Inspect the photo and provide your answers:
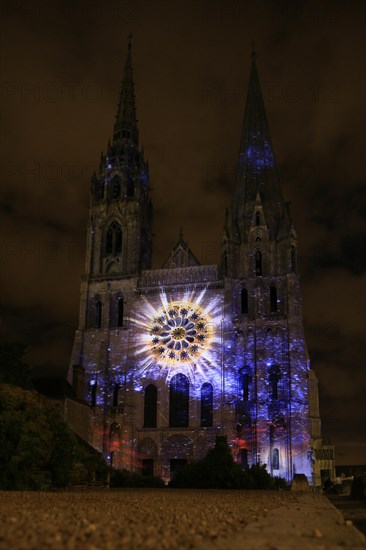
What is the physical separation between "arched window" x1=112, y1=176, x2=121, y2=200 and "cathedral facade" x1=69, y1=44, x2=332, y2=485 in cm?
50

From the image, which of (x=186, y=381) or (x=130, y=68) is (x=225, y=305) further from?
(x=130, y=68)

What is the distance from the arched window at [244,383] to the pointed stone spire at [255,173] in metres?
12.5

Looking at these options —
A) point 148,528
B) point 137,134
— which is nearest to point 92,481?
point 148,528

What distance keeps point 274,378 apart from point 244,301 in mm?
6821

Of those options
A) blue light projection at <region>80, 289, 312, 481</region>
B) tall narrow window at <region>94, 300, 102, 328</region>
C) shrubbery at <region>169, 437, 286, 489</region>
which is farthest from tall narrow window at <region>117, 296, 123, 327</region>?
shrubbery at <region>169, 437, 286, 489</region>

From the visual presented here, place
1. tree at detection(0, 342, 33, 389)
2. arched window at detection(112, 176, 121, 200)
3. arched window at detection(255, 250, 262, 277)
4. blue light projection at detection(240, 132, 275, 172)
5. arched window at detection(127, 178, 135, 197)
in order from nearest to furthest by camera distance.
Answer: tree at detection(0, 342, 33, 389)
arched window at detection(255, 250, 262, 277)
arched window at detection(127, 178, 135, 197)
arched window at detection(112, 176, 121, 200)
blue light projection at detection(240, 132, 275, 172)

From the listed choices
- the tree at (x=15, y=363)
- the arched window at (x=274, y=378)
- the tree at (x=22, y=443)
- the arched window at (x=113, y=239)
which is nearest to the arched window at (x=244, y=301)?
the arched window at (x=274, y=378)

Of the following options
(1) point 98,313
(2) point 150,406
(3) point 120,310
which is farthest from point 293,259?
(1) point 98,313

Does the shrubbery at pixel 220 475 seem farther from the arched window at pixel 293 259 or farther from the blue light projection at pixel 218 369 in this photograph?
the arched window at pixel 293 259

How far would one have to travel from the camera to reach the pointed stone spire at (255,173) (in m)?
51.0

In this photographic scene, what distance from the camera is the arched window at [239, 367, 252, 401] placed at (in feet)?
145

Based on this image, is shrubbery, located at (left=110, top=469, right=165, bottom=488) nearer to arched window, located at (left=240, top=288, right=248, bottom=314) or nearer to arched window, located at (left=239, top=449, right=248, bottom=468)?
arched window, located at (left=239, top=449, right=248, bottom=468)

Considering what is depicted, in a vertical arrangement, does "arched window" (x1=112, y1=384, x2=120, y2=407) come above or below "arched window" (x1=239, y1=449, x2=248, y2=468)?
above

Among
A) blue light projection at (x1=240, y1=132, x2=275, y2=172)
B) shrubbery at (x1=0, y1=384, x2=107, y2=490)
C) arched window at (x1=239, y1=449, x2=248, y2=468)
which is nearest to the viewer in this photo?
shrubbery at (x1=0, y1=384, x2=107, y2=490)
